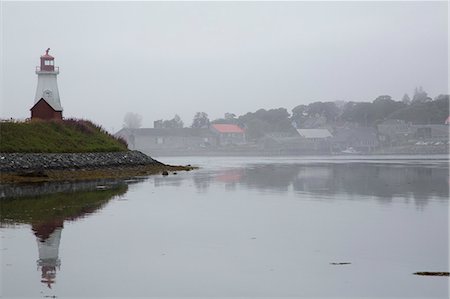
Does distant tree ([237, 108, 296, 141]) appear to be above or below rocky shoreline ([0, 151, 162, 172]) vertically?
above

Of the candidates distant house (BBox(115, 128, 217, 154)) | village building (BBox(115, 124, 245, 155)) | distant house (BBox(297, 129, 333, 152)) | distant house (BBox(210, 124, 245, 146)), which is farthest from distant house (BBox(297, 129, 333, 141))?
distant house (BBox(115, 128, 217, 154))

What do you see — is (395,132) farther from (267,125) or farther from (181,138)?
(181,138)

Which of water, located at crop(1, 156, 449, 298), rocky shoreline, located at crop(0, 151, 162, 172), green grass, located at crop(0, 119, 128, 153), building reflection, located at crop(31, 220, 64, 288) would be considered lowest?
water, located at crop(1, 156, 449, 298)

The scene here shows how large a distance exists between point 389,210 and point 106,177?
974 inches

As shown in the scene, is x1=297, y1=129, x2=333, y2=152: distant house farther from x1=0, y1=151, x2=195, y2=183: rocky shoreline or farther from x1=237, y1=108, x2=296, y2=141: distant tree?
x1=0, y1=151, x2=195, y2=183: rocky shoreline

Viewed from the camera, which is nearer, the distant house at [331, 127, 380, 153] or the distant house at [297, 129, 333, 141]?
the distant house at [331, 127, 380, 153]

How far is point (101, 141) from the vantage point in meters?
57.3

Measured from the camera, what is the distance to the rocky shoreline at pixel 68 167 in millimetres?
42156

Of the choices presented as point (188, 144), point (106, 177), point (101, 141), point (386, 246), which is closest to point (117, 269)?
point (386, 246)

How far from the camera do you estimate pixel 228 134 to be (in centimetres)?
17688

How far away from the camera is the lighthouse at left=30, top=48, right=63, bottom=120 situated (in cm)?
5866

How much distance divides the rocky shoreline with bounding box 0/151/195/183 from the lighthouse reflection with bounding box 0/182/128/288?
8013mm

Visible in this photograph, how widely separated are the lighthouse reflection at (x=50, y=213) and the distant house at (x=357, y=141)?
455 feet

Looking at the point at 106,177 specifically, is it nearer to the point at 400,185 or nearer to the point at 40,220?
the point at 400,185
